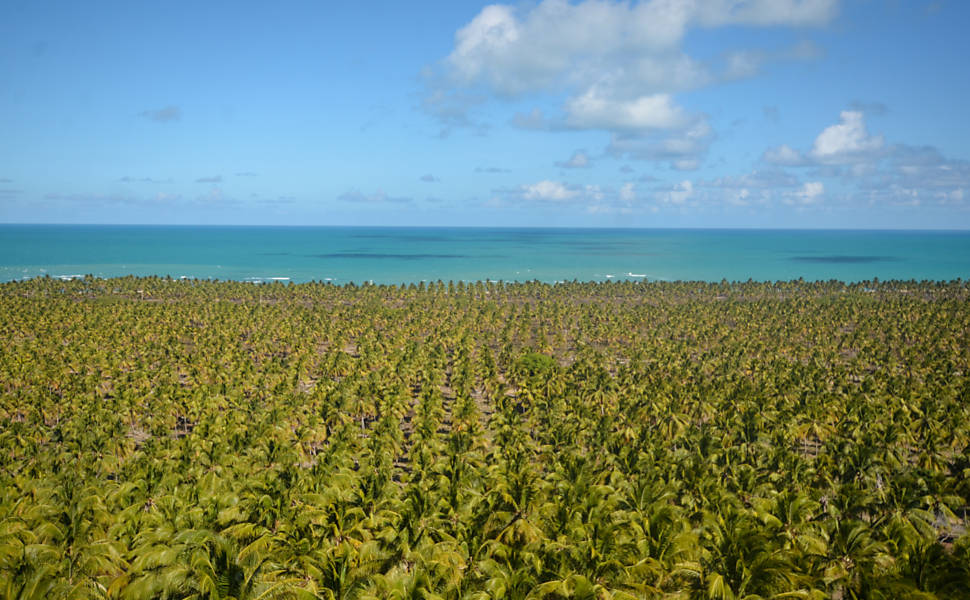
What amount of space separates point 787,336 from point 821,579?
88264mm

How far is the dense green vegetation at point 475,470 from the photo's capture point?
26.0 meters

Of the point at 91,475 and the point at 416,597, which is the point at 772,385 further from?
the point at 91,475

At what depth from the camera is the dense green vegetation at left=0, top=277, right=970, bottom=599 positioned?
26.0 meters

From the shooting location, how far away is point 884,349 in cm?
9700

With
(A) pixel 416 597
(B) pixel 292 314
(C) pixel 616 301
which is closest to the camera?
(A) pixel 416 597

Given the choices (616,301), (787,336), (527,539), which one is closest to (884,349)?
(787,336)

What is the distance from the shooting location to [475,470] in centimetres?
4016

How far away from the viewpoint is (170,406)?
58688 millimetres

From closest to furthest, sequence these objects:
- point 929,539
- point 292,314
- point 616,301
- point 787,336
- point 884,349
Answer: point 929,539, point 884,349, point 787,336, point 292,314, point 616,301

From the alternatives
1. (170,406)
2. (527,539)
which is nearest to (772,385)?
(527,539)

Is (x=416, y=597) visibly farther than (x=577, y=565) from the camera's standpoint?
No

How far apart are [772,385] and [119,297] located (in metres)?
155

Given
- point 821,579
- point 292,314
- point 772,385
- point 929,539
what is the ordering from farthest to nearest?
point 292,314 → point 772,385 → point 929,539 → point 821,579

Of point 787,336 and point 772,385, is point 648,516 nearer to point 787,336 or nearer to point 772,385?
point 772,385
